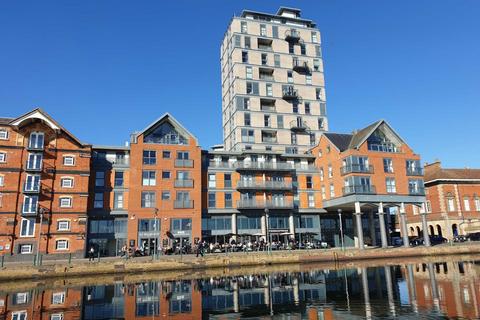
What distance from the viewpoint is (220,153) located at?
57125mm

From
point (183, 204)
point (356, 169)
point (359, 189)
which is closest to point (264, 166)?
point (356, 169)

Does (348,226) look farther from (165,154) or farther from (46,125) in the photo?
(46,125)

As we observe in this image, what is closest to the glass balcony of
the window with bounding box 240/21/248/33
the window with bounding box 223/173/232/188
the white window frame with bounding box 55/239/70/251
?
the window with bounding box 223/173/232/188

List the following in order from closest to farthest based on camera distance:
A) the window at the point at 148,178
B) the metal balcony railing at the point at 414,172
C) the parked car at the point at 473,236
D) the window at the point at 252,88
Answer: the window at the point at 148,178
the metal balcony railing at the point at 414,172
the parked car at the point at 473,236
the window at the point at 252,88

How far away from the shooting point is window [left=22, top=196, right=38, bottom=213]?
4489cm

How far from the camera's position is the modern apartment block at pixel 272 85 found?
229 feet

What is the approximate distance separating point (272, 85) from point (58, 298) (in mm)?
55254

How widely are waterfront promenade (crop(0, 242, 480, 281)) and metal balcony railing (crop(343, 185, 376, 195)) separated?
8180 mm

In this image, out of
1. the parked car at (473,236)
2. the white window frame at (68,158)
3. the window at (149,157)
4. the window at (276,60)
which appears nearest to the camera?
the white window frame at (68,158)

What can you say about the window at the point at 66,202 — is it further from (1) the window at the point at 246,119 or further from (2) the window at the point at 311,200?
(2) the window at the point at 311,200

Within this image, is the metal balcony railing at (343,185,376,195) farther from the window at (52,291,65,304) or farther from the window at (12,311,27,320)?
the window at (12,311,27,320)

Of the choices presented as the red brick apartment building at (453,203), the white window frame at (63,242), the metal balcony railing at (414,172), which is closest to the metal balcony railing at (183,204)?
the white window frame at (63,242)

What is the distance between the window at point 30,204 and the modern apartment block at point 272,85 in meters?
33.3

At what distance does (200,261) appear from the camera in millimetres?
40594
